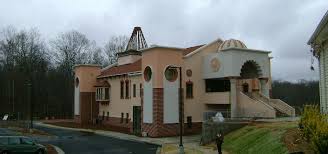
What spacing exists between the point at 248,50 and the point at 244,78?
4.76 metres

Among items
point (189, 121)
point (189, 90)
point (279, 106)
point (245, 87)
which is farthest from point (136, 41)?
point (279, 106)

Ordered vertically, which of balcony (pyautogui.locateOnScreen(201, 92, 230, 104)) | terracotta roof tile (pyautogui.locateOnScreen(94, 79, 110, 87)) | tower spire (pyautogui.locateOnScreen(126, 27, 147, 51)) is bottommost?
balcony (pyautogui.locateOnScreen(201, 92, 230, 104))

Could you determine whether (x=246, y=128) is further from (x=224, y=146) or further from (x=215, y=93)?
(x=215, y=93)

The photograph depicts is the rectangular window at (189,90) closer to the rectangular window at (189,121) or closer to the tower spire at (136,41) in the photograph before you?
the rectangular window at (189,121)

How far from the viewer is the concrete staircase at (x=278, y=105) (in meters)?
43.2

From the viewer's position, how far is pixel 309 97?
95875 millimetres

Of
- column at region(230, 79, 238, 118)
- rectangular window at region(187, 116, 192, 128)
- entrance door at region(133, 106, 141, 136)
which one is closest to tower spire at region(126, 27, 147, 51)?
entrance door at region(133, 106, 141, 136)

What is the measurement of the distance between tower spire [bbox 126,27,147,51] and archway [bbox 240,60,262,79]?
65.8 ft

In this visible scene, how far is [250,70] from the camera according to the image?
4806cm

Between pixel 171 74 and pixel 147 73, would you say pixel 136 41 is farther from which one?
pixel 171 74

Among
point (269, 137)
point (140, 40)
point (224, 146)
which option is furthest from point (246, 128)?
point (140, 40)

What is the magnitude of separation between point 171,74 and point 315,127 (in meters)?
28.4

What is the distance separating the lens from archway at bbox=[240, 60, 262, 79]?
4653 centimetres

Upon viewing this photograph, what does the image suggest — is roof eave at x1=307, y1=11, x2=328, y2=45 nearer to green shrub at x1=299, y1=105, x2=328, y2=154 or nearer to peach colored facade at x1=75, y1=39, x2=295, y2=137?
green shrub at x1=299, y1=105, x2=328, y2=154
